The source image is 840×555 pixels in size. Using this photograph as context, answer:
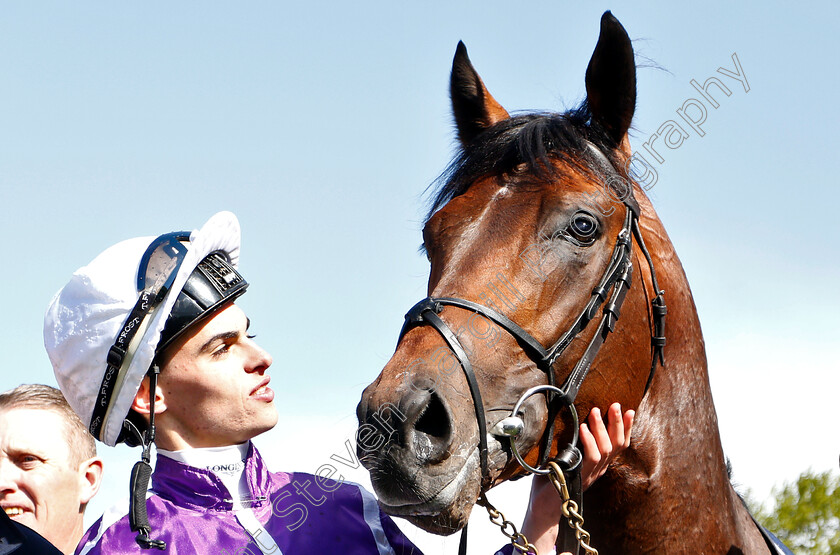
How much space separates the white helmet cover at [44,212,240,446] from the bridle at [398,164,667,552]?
0.81m

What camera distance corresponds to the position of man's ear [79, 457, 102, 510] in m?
3.55

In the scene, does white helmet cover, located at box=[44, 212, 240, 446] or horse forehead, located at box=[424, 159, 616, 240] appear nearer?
white helmet cover, located at box=[44, 212, 240, 446]

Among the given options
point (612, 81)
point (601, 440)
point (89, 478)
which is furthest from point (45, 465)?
point (612, 81)

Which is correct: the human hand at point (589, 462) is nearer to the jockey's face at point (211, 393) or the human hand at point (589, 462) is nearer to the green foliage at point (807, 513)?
the jockey's face at point (211, 393)

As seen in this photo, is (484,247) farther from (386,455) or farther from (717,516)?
(717,516)

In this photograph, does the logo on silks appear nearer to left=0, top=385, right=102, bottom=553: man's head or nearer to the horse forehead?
the horse forehead

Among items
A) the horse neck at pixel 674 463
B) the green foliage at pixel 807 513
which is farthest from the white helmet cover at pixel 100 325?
the green foliage at pixel 807 513

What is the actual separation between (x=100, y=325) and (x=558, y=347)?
4.95ft

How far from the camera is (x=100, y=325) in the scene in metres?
2.58

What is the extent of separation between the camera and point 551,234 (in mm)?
2688

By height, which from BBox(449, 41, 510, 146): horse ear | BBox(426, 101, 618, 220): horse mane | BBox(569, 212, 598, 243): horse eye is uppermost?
BBox(449, 41, 510, 146): horse ear

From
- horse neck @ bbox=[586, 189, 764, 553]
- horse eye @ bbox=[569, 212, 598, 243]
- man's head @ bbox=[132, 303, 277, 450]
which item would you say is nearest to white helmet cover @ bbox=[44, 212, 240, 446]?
man's head @ bbox=[132, 303, 277, 450]

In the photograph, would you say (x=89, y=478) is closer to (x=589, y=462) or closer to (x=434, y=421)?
(x=434, y=421)

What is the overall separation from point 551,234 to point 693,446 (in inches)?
36.7
